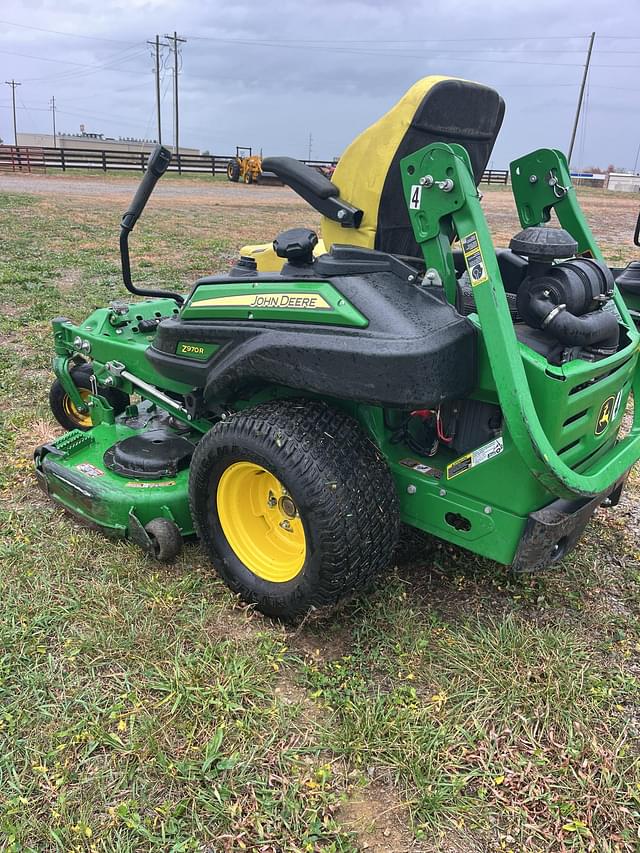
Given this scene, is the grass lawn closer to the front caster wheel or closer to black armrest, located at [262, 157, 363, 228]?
the front caster wheel

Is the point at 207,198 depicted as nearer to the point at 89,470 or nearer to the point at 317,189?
the point at 89,470

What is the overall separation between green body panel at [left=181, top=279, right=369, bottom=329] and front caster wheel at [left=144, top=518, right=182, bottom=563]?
81 centimetres

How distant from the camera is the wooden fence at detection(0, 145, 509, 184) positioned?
27281mm

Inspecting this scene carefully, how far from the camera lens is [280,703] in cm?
211

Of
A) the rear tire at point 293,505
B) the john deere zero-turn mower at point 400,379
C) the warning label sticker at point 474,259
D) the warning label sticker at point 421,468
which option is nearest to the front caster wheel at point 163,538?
the john deere zero-turn mower at point 400,379

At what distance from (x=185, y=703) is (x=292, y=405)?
99 cm

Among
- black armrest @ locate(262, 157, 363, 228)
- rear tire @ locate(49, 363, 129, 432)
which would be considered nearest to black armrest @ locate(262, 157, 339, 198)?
black armrest @ locate(262, 157, 363, 228)

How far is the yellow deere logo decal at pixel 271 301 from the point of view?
2229 mm

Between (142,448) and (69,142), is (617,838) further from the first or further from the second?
(69,142)

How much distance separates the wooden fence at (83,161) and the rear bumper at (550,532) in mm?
26320

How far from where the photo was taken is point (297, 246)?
2.36 m

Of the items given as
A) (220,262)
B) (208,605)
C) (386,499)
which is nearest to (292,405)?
(386,499)

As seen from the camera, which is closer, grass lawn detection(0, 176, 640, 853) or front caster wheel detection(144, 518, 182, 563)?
grass lawn detection(0, 176, 640, 853)

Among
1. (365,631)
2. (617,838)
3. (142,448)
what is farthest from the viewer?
(142,448)
